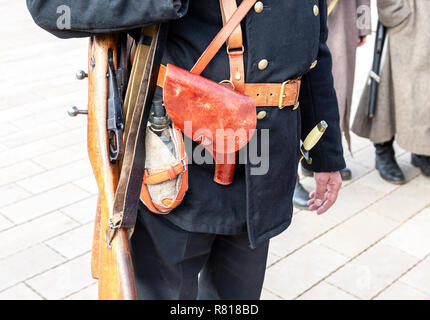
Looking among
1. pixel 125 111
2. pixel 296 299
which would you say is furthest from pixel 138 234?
pixel 296 299

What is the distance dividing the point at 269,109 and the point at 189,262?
59cm

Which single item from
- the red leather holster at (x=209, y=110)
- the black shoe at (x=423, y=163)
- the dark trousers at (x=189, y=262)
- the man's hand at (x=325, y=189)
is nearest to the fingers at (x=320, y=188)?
the man's hand at (x=325, y=189)

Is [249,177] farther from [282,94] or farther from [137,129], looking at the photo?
[137,129]

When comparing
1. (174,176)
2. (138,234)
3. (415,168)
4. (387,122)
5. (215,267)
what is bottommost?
(415,168)

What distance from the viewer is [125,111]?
5.54ft

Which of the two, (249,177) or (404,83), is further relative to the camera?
(404,83)

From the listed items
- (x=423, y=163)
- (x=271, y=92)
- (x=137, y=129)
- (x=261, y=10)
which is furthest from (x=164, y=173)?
(x=423, y=163)

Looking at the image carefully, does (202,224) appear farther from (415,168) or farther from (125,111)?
(415,168)

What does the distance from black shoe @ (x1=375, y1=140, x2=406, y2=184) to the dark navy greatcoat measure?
2154 millimetres

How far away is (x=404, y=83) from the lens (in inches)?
159

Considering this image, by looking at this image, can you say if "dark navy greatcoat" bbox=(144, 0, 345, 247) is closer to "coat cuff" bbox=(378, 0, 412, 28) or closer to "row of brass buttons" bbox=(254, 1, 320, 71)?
"row of brass buttons" bbox=(254, 1, 320, 71)

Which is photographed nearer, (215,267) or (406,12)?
(215,267)

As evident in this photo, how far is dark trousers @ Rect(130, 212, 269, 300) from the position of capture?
1984mm
